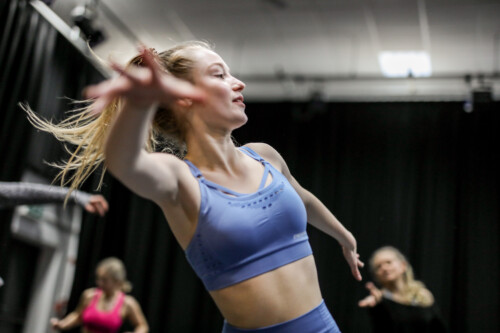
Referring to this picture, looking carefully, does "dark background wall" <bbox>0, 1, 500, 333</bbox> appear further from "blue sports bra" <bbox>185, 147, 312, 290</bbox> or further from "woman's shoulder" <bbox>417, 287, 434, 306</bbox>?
"blue sports bra" <bbox>185, 147, 312, 290</bbox>

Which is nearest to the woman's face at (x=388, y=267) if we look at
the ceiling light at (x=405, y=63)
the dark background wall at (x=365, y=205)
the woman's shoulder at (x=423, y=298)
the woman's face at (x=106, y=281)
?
the woman's shoulder at (x=423, y=298)

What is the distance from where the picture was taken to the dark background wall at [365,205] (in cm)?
556

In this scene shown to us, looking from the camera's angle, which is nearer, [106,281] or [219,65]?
[219,65]

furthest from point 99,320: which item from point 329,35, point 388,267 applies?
point 329,35

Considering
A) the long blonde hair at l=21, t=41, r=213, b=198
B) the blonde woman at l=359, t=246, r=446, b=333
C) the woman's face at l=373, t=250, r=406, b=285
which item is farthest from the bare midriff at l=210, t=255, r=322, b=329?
the woman's face at l=373, t=250, r=406, b=285

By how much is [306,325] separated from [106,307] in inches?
169

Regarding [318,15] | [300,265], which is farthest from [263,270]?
→ [318,15]

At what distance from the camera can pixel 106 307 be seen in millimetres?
5113

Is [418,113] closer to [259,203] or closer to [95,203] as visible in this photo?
[95,203]

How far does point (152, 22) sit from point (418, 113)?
2.95m

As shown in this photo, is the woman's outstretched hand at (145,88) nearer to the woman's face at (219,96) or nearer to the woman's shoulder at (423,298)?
the woman's face at (219,96)

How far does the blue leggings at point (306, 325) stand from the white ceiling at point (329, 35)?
3.81 meters

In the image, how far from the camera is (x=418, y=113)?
236 inches

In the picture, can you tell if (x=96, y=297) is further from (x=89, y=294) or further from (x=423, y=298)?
(x=423, y=298)
